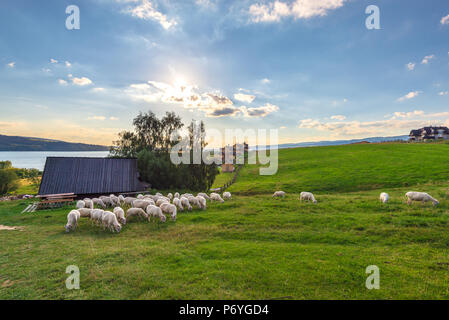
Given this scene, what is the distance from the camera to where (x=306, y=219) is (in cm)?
1127

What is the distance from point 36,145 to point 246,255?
200686 millimetres

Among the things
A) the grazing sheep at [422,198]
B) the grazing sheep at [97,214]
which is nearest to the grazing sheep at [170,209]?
the grazing sheep at [97,214]

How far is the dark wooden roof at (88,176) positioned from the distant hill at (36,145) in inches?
5201

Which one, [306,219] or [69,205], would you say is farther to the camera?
[69,205]

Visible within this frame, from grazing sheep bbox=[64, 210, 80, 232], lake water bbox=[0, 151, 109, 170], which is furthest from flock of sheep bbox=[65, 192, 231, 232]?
lake water bbox=[0, 151, 109, 170]

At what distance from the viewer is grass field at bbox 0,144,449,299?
5.35 meters

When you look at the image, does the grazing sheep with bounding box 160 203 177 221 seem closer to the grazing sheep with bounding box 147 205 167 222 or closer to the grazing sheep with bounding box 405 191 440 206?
the grazing sheep with bounding box 147 205 167 222

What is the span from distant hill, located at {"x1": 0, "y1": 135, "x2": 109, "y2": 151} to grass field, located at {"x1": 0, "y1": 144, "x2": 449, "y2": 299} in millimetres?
151378

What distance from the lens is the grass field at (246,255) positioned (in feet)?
17.5

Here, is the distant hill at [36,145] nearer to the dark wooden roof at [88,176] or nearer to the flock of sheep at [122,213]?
the dark wooden roof at [88,176]

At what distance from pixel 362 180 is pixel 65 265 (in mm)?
30461

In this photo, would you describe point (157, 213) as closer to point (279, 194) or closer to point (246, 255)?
point (246, 255)
